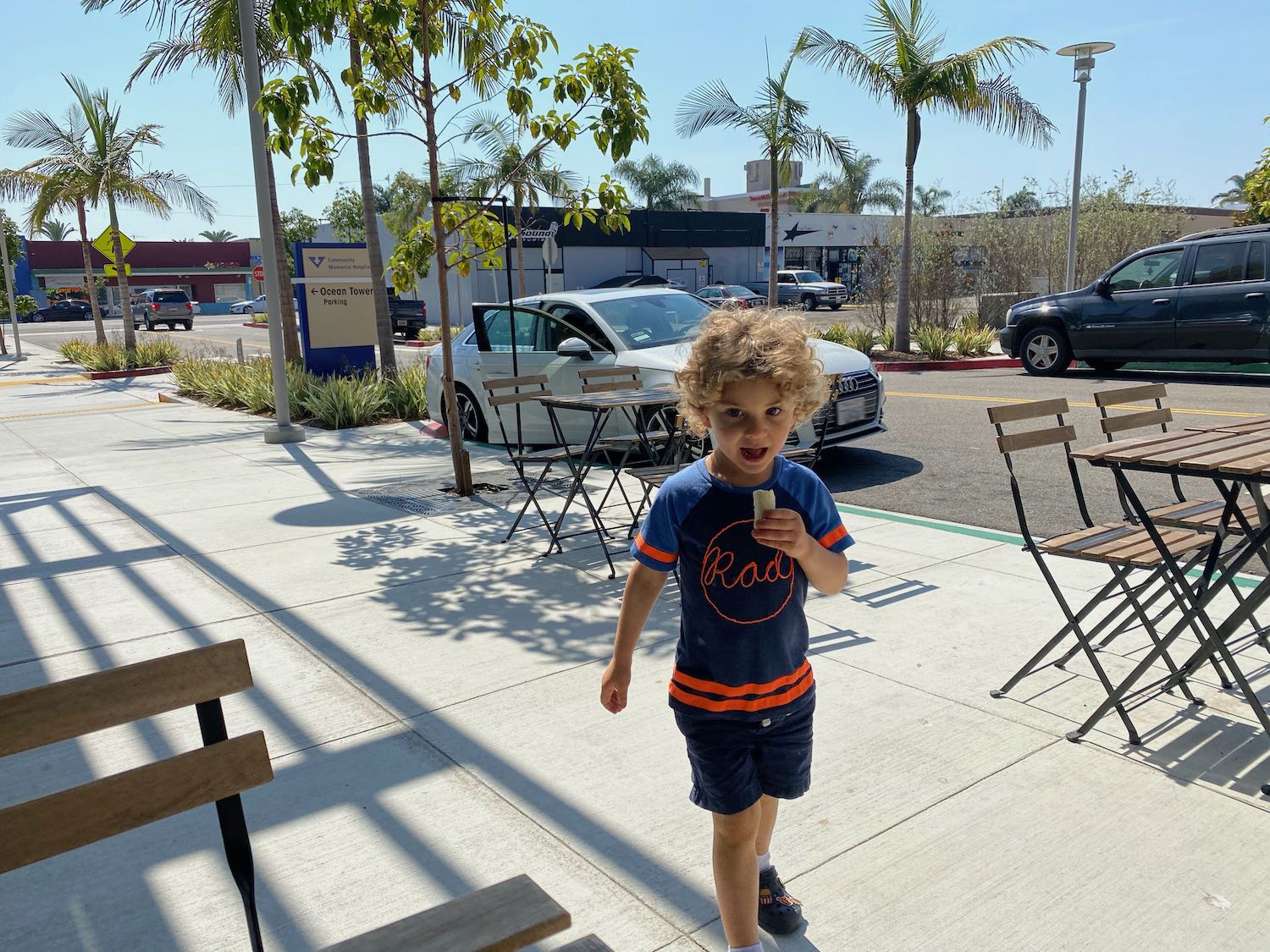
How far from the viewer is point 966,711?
151 inches

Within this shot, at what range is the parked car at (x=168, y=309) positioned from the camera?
4928cm

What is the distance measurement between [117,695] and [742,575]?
1.25m

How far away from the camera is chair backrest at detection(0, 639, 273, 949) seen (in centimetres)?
173

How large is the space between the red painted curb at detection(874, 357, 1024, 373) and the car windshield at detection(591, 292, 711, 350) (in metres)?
8.69

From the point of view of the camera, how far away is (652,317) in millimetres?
9531

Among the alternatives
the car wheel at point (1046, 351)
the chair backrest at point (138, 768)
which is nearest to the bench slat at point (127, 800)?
the chair backrest at point (138, 768)

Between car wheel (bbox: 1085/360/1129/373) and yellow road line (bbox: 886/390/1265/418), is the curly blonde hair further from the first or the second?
car wheel (bbox: 1085/360/1129/373)

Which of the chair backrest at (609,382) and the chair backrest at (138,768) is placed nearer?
the chair backrest at (138,768)

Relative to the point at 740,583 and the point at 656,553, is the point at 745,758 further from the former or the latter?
the point at 656,553

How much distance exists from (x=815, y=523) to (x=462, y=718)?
209 centimetres

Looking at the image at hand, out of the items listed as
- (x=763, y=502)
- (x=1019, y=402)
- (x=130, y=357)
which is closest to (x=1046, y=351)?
(x=1019, y=402)

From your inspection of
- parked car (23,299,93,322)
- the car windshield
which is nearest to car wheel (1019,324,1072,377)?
the car windshield

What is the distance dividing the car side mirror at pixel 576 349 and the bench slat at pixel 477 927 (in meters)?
7.41

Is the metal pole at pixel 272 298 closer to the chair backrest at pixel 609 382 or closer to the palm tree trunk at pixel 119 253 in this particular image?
the chair backrest at pixel 609 382
